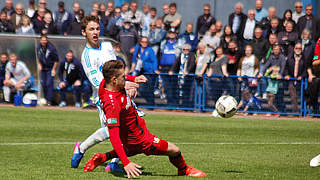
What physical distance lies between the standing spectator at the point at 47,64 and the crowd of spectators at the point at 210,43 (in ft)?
2.74

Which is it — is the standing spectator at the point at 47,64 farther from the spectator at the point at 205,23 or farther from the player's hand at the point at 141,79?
the player's hand at the point at 141,79

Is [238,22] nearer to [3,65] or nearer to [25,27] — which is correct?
[25,27]

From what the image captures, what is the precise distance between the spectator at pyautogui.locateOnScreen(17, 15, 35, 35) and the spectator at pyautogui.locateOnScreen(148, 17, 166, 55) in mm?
4454

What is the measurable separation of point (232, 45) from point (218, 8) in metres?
5.37

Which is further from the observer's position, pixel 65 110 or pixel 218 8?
pixel 218 8

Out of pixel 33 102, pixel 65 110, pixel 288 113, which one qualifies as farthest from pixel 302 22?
pixel 33 102

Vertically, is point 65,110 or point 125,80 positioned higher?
point 125,80

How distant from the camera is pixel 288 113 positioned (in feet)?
60.9

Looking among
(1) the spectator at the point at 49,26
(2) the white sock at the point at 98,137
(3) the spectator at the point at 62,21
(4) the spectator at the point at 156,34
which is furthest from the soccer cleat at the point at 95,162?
(3) the spectator at the point at 62,21

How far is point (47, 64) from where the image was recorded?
68.1ft

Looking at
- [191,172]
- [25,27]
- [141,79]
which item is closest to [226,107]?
[191,172]

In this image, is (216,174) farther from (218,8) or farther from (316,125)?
(218,8)

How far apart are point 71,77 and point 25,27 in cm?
286

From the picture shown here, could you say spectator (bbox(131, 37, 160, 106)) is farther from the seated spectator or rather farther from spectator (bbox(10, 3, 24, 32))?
spectator (bbox(10, 3, 24, 32))
